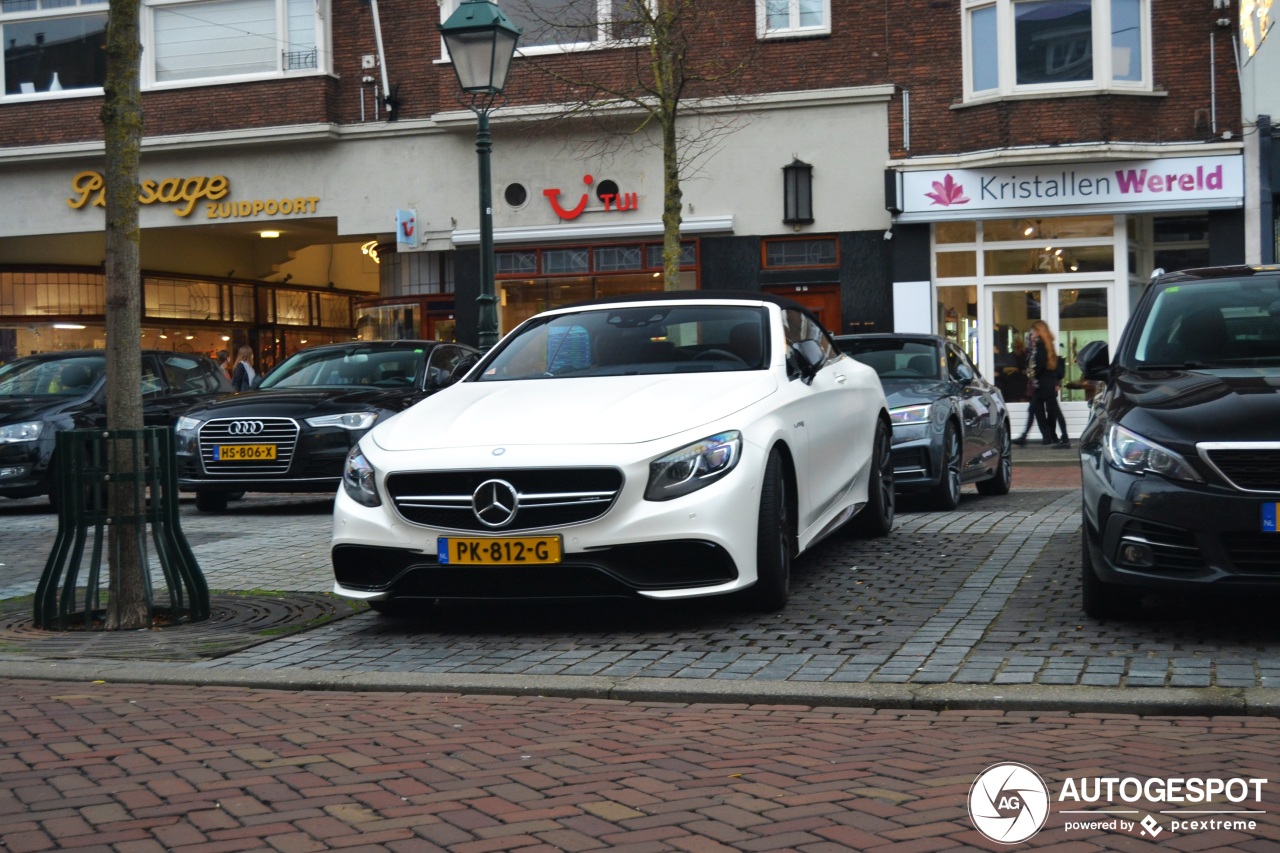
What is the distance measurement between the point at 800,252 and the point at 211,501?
39.3ft

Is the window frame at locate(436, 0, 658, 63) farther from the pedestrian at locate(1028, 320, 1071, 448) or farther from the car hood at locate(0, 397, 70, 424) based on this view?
the car hood at locate(0, 397, 70, 424)

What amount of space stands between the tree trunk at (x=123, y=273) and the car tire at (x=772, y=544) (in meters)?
3.05

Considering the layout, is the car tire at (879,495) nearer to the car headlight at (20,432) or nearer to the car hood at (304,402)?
the car hood at (304,402)

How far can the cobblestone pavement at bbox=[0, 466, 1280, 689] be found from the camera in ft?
19.3

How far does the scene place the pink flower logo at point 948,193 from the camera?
74.0ft

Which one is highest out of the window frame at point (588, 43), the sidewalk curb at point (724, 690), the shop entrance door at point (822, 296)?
the window frame at point (588, 43)

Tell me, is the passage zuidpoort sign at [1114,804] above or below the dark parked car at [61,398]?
below

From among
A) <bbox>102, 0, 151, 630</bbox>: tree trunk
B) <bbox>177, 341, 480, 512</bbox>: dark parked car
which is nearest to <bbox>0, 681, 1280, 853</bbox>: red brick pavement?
<bbox>102, 0, 151, 630</bbox>: tree trunk

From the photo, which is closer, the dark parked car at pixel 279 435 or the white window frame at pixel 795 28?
the dark parked car at pixel 279 435

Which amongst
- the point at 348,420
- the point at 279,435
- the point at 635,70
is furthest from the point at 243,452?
the point at 635,70

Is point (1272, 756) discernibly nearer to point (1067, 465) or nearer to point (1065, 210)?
point (1067, 465)

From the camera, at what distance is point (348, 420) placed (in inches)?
510

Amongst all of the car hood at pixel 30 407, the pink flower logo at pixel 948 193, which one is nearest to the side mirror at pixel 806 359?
the car hood at pixel 30 407

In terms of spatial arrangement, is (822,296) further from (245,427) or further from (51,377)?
(245,427)
